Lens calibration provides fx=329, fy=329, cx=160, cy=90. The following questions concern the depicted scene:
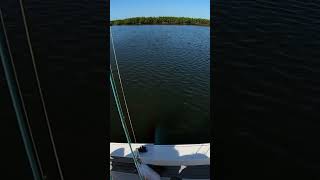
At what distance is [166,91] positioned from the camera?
1153 inches

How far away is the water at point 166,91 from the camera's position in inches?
837

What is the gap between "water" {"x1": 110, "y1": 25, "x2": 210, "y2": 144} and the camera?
21266 millimetres

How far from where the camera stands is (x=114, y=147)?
42.3ft

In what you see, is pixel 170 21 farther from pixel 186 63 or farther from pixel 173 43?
pixel 186 63
